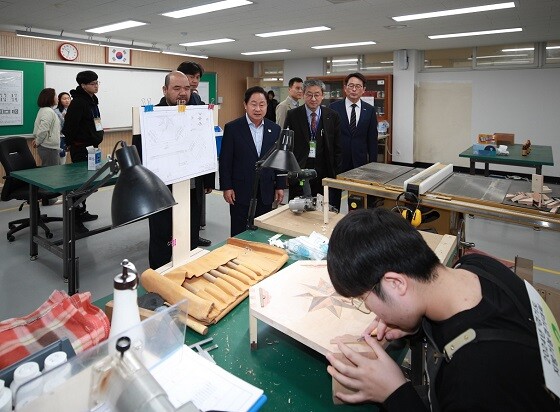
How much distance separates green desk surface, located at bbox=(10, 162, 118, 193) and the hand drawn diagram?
1.59m

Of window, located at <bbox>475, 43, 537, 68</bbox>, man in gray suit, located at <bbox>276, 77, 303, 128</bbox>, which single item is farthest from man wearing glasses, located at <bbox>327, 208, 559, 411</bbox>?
Result: window, located at <bbox>475, 43, 537, 68</bbox>

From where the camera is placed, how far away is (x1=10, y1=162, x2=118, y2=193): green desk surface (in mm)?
3010

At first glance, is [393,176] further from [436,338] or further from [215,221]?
[215,221]

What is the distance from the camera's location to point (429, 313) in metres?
0.88

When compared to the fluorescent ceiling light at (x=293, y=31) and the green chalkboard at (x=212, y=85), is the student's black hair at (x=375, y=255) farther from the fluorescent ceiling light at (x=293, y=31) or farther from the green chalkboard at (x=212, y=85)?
the green chalkboard at (x=212, y=85)

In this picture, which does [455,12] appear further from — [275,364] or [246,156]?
[275,364]

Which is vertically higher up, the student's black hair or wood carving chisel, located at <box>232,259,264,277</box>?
the student's black hair

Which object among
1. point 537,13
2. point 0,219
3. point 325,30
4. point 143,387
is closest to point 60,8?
point 0,219

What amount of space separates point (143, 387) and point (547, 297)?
1.91m

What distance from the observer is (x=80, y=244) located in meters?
3.98

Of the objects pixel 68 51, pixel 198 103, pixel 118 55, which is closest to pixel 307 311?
pixel 198 103

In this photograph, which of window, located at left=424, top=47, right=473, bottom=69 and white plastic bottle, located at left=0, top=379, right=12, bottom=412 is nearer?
white plastic bottle, located at left=0, top=379, right=12, bottom=412

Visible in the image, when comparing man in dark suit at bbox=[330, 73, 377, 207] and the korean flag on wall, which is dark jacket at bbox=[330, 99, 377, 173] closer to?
man in dark suit at bbox=[330, 73, 377, 207]

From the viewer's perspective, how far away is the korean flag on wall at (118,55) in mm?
7688
